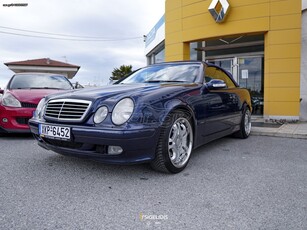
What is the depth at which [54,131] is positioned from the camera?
2.69 metres

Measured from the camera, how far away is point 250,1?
24.0 feet

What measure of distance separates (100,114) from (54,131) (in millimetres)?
568

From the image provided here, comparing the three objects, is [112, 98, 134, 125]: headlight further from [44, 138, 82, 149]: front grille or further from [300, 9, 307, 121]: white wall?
[300, 9, 307, 121]: white wall

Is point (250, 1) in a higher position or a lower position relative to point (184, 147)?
higher

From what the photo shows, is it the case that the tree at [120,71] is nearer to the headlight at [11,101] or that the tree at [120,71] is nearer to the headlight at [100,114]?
the headlight at [11,101]

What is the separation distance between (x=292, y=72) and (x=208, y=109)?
489cm

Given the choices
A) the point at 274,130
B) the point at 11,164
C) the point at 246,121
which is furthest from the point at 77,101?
the point at 274,130

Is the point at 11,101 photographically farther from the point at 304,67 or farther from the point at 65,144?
the point at 304,67

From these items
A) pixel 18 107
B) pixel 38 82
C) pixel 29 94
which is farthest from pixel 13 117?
pixel 38 82

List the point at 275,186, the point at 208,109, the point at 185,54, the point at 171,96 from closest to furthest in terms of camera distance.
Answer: the point at 275,186, the point at 171,96, the point at 208,109, the point at 185,54

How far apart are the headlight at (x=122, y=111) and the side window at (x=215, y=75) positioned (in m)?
1.63

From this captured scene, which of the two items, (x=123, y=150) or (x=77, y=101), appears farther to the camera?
(x=77, y=101)

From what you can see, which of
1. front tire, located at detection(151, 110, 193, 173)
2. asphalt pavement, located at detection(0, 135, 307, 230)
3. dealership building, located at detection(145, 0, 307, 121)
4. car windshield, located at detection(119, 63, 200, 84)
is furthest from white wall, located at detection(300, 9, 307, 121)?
front tire, located at detection(151, 110, 193, 173)

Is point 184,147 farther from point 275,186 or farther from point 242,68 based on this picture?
point 242,68
